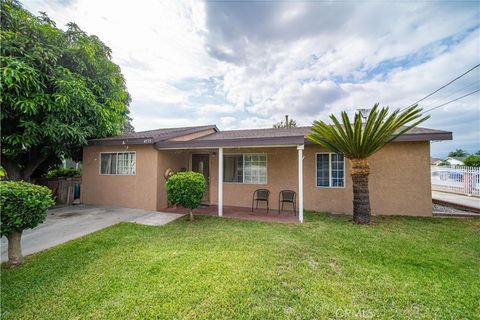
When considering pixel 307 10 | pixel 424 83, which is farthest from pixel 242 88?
pixel 424 83

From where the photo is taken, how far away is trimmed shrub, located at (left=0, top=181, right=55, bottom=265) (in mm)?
3307

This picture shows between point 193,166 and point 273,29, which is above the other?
point 273,29

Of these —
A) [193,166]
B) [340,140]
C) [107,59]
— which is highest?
[107,59]

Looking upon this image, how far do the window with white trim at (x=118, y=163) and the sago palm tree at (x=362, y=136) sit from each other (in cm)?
725

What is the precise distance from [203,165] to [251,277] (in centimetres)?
713

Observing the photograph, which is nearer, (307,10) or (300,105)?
(307,10)

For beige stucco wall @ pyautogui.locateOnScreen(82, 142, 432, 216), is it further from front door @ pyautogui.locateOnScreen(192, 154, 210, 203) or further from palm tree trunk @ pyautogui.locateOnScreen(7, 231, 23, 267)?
palm tree trunk @ pyautogui.locateOnScreen(7, 231, 23, 267)

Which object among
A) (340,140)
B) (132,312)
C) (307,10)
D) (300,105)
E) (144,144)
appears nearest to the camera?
(132,312)

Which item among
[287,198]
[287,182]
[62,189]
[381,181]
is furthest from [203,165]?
[381,181]

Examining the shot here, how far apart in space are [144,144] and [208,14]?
5.65 metres

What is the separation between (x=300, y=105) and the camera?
1812 cm

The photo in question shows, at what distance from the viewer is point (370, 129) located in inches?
239

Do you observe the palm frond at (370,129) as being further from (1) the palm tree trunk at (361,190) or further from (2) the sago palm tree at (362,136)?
(1) the palm tree trunk at (361,190)

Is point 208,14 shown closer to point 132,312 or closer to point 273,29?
point 273,29
